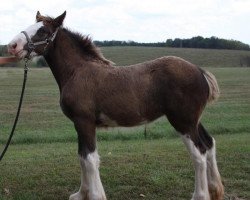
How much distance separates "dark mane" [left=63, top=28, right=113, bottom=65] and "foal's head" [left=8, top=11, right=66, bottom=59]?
248 mm

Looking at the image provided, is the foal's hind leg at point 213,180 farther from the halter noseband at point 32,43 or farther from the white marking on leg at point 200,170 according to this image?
the halter noseband at point 32,43

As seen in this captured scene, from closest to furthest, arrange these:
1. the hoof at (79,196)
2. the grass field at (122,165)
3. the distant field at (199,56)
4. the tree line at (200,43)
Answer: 1. the hoof at (79,196)
2. the grass field at (122,165)
3. the distant field at (199,56)
4. the tree line at (200,43)

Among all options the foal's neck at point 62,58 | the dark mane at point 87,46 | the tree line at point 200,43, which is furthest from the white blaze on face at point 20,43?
the tree line at point 200,43

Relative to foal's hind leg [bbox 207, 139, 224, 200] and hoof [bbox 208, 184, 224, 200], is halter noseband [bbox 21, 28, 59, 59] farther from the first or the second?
hoof [bbox 208, 184, 224, 200]

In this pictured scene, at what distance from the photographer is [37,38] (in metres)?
5.86

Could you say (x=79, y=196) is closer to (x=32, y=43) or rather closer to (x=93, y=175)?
(x=93, y=175)

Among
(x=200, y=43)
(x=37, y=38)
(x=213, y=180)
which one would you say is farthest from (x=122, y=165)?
(x=200, y=43)

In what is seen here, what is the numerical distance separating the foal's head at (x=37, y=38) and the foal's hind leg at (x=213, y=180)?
265cm

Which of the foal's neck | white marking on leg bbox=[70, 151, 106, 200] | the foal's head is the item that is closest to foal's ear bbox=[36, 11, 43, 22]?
the foal's head

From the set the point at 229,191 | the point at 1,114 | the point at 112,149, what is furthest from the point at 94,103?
the point at 1,114

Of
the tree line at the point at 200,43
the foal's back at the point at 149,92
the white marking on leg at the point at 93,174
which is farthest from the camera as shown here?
the tree line at the point at 200,43

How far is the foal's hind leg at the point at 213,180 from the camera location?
617 cm

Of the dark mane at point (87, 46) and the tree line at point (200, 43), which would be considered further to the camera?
the tree line at point (200, 43)

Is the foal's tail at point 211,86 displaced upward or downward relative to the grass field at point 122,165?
upward
